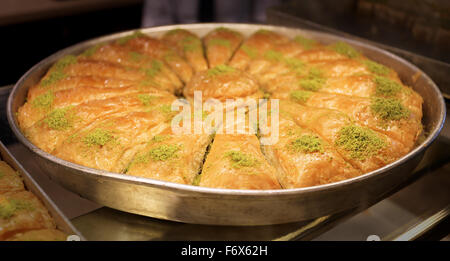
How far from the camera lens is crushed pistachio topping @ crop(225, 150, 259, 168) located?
2.07m

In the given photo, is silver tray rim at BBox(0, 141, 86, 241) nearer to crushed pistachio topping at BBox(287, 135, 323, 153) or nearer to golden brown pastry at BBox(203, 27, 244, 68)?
crushed pistachio topping at BBox(287, 135, 323, 153)

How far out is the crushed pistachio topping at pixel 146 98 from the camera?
2.63m

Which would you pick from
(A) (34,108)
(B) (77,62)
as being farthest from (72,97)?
(B) (77,62)

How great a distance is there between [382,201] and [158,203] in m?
1.33

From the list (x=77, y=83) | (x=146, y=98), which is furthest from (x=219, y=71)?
(x=77, y=83)

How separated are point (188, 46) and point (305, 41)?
1109mm

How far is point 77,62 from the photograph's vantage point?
3.04m

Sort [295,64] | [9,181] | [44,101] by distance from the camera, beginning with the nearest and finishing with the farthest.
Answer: [9,181] → [44,101] → [295,64]

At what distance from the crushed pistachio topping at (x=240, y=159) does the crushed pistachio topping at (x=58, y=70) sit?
5.17 ft

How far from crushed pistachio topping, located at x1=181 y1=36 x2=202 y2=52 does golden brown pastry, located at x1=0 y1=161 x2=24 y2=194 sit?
1.84 metres

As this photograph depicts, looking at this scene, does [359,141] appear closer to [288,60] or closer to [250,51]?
[288,60]

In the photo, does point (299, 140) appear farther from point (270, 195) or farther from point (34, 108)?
point (34, 108)

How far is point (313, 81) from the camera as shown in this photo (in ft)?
9.44

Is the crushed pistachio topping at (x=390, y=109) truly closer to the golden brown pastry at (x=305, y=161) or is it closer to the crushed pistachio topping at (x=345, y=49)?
the golden brown pastry at (x=305, y=161)
